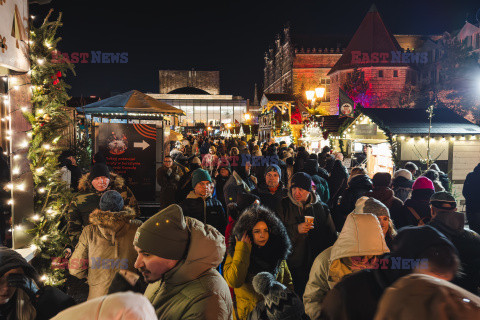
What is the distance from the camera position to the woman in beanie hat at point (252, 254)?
2.89 meters

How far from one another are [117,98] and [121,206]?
786cm

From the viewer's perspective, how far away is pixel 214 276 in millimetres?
1997

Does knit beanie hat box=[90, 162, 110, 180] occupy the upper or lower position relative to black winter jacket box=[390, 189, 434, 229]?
upper

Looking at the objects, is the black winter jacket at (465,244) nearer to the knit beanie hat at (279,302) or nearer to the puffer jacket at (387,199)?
the puffer jacket at (387,199)

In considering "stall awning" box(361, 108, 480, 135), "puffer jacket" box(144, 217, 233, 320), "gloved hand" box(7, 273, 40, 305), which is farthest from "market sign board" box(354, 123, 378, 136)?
"gloved hand" box(7, 273, 40, 305)

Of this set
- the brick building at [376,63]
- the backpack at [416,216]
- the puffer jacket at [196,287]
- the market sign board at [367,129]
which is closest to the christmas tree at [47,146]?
the puffer jacket at [196,287]

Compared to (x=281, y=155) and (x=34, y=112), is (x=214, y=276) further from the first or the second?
(x=281, y=155)

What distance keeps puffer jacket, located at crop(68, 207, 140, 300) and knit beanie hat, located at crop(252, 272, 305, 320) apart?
151cm

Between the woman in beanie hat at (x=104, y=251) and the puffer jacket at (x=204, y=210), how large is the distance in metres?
1.62

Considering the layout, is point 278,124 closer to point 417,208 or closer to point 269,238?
point 417,208

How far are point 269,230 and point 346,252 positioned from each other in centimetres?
85

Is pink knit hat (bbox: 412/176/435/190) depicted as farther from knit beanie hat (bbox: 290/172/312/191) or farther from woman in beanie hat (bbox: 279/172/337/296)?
knit beanie hat (bbox: 290/172/312/191)

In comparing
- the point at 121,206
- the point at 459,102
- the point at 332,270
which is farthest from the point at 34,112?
the point at 459,102

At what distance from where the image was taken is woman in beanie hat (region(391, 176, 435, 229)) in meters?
4.72
